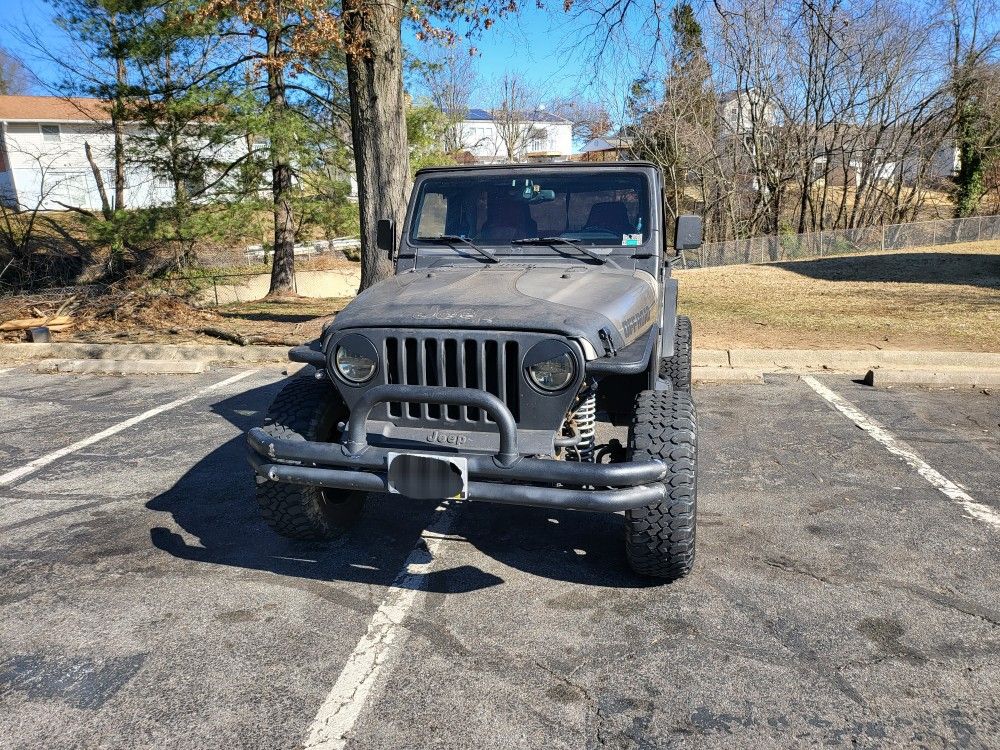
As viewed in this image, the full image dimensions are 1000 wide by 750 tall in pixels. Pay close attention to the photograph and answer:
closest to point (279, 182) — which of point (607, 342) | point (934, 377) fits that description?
point (934, 377)

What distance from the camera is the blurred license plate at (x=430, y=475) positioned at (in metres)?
3.10

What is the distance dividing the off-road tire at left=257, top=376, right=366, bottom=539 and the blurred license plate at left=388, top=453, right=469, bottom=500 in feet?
2.32

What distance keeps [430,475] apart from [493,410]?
379 millimetres

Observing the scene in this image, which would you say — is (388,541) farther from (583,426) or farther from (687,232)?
(687,232)

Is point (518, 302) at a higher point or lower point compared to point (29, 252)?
lower

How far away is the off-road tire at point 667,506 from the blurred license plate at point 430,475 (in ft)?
2.47

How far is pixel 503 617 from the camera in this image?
335 centimetres

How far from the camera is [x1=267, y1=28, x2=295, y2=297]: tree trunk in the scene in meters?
12.5

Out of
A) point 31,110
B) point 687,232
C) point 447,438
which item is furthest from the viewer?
point 31,110

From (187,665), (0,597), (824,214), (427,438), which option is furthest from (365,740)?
(824,214)

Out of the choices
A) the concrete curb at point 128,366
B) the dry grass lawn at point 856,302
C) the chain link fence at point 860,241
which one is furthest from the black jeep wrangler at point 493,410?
the chain link fence at point 860,241

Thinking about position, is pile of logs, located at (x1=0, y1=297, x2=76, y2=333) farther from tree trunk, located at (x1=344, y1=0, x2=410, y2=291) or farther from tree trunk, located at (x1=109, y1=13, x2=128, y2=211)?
tree trunk, located at (x1=344, y1=0, x2=410, y2=291)

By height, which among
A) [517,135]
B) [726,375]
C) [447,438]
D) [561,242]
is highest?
[517,135]

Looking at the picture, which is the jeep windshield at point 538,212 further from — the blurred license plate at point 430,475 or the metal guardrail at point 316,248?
the metal guardrail at point 316,248
